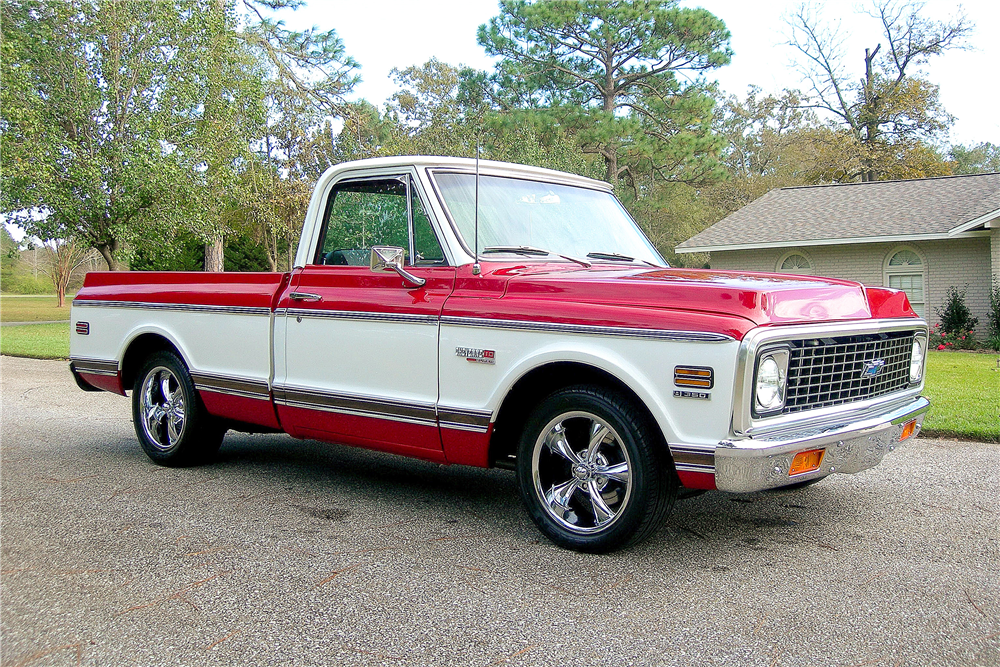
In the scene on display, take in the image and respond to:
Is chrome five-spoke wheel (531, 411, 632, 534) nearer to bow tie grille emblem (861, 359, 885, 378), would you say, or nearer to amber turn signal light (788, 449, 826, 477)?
amber turn signal light (788, 449, 826, 477)

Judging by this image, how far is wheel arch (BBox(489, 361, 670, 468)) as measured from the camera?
4.11 metres

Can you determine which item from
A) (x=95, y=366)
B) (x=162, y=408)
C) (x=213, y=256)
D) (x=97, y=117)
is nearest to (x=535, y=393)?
(x=162, y=408)

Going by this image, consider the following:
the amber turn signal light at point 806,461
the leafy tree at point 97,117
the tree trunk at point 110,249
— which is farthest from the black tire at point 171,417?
the tree trunk at point 110,249

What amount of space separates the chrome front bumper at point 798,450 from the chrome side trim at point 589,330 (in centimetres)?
46

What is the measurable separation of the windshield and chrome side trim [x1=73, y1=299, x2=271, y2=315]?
1.53m

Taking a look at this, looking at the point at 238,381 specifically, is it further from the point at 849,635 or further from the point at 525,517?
the point at 849,635

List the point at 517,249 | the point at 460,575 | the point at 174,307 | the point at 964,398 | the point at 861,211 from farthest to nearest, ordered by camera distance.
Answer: the point at 861,211 < the point at 964,398 < the point at 174,307 < the point at 517,249 < the point at 460,575

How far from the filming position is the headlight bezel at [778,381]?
12.2 ft

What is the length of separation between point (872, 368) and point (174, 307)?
15.3ft

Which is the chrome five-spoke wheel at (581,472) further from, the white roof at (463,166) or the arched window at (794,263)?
the arched window at (794,263)

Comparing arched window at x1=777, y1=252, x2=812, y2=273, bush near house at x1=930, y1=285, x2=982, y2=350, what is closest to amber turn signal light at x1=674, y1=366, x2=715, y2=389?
bush near house at x1=930, y1=285, x2=982, y2=350

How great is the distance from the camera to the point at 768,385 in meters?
3.80

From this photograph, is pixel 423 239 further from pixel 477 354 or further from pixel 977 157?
pixel 977 157

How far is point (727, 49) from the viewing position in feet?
110
